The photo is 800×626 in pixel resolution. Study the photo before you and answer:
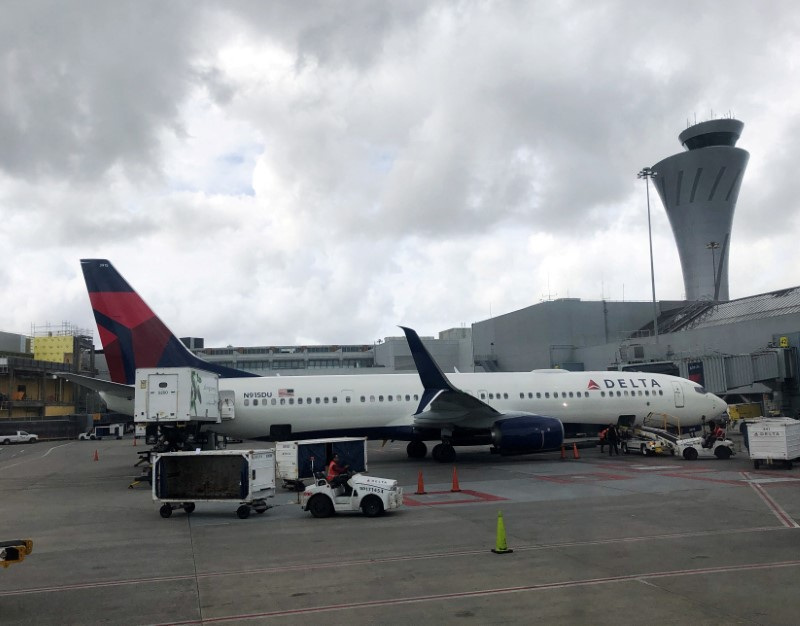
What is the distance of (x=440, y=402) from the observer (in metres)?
Answer: 25.7

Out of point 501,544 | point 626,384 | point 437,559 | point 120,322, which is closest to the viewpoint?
point 437,559

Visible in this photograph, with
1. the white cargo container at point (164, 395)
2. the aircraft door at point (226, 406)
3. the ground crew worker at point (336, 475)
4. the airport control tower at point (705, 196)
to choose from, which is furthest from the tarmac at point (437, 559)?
the airport control tower at point (705, 196)

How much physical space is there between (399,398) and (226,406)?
23.5 feet

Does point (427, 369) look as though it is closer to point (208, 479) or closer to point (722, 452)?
point (208, 479)

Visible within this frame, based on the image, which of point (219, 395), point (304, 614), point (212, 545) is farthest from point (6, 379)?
point (304, 614)

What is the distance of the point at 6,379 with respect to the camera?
2682 inches

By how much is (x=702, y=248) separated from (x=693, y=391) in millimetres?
110086

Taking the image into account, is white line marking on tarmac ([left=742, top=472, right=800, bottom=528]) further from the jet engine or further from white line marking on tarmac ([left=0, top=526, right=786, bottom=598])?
the jet engine

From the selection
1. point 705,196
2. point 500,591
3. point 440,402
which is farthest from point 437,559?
point 705,196

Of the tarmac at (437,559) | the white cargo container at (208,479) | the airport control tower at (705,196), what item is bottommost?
the tarmac at (437,559)

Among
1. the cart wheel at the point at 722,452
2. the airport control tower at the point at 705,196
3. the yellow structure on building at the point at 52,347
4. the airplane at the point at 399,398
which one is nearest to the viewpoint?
the airplane at the point at 399,398

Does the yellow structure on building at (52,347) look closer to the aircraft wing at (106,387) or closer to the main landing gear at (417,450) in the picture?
the aircraft wing at (106,387)

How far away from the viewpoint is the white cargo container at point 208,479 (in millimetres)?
15508

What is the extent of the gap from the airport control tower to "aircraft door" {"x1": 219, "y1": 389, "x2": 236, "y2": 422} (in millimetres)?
119648
